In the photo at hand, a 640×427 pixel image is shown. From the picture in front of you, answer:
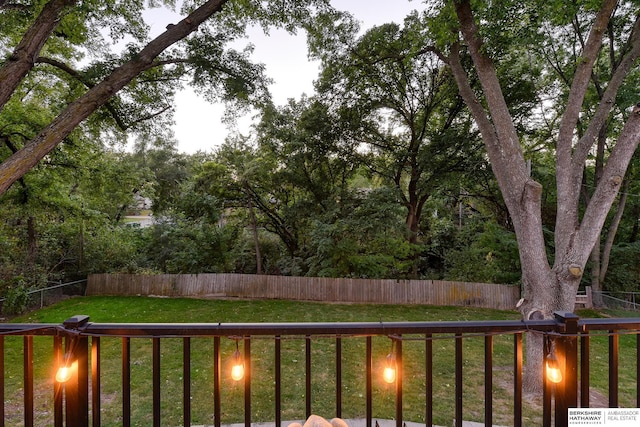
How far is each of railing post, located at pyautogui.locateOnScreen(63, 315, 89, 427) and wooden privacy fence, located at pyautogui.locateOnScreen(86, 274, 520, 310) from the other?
7785 mm

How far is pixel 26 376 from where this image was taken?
1.27 metres

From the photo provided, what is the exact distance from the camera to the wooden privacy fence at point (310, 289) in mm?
8320

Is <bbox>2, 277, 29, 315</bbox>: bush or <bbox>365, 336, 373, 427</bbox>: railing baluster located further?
<bbox>2, 277, 29, 315</bbox>: bush

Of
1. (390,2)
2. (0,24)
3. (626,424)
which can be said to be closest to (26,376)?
(626,424)

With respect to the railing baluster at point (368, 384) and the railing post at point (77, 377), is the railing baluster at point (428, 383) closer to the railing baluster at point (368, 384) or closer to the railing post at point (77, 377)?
the railing baluster at point (368, 384)

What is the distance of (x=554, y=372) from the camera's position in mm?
1280

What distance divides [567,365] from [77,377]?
7.10 ft

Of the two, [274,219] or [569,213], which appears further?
[274,219]

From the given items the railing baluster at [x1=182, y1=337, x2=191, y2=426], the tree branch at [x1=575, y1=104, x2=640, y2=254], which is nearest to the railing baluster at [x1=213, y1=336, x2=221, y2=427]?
the railing baluster at [x1=182, y1=337, x2=191, y2=426]

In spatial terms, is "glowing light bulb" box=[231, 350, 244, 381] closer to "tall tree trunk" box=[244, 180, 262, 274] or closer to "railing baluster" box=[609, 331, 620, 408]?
"railing baluster" box=[609, 331, 620, 408]

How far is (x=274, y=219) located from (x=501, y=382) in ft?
27.2

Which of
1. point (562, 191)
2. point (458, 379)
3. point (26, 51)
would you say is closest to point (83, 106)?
point (26, 51)

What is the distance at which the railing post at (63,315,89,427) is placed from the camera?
1191mm

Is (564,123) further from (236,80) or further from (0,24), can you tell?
(0,24)
